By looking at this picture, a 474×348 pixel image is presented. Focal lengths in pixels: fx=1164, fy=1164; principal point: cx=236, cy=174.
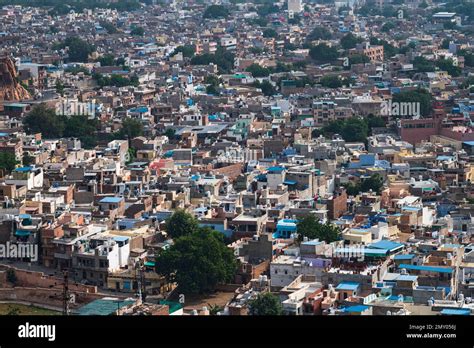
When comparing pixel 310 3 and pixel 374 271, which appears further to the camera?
pixel 310 3

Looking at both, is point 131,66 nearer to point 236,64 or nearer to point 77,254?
point 236,64

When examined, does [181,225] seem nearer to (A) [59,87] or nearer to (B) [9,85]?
(B) [9,85]

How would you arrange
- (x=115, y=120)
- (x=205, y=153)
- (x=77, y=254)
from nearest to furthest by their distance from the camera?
(x=77, y=254) → (x=205, y=153) → (x=115, y=120)

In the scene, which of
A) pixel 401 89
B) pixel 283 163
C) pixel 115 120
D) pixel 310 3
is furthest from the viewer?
pixel 310 3

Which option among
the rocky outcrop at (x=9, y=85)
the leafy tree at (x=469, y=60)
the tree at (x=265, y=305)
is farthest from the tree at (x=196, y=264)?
the leafy tree at (x=469, y=60)

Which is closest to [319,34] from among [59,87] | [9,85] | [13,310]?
[59,87]
